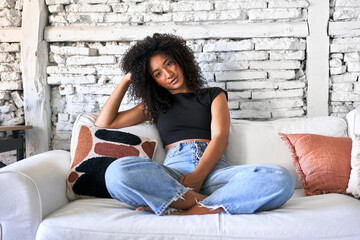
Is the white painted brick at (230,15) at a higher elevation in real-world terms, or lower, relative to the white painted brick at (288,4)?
lower

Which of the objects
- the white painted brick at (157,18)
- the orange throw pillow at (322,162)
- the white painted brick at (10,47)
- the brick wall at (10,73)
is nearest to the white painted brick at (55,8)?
the brick wall at (10,73)

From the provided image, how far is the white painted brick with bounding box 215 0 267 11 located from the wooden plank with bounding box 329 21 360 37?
0.46 m

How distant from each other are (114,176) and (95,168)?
0.40 metres

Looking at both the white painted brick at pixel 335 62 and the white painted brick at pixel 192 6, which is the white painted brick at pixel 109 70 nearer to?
the white painted brick at pixel 192 6

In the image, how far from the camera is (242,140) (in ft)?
6.61

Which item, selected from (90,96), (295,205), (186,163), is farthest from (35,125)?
(295,205)

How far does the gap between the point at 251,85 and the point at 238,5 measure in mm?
529

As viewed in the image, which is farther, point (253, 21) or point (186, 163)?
point (253, 21)

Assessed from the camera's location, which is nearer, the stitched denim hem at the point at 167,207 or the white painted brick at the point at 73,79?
the stitched denim hem at the point at 167,207

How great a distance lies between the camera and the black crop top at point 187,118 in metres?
1.90

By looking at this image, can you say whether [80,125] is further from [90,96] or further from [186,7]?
Answer: [186,7]

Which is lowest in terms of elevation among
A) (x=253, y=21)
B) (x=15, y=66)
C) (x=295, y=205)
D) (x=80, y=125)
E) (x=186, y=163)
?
(x=295, y=205)

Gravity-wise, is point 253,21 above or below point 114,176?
above

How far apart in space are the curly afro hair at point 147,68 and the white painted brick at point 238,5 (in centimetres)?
45
